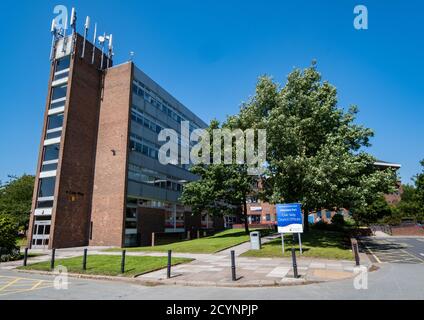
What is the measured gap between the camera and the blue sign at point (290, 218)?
16.1m

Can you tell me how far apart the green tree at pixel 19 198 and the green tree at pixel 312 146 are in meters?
31.7

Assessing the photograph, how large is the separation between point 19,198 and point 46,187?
69.3 ft

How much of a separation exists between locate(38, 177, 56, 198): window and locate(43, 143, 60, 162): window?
2096 millimetres

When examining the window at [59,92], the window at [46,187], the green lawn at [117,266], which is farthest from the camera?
the window at [59,92]

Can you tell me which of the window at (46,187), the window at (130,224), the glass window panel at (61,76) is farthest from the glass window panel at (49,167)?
the glass window panel at (61,76)

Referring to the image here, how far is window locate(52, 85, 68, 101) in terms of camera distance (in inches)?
1240

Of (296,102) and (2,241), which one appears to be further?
(296,102)

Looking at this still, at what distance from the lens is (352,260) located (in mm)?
14844

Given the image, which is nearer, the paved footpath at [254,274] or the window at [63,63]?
the paved footpath at [254,274]

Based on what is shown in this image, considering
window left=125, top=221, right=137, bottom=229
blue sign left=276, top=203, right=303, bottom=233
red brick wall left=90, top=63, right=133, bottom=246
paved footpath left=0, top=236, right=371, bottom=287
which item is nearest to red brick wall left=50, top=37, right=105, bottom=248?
red brick wall left=90, top=63, right=133, bottom=246

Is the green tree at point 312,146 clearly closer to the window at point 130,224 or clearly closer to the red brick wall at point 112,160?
the red brick wall at point 112,160
